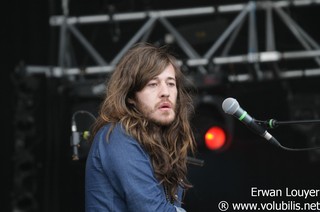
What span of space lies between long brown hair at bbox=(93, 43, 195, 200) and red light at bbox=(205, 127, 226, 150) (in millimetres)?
1568

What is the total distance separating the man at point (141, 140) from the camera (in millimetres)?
2533

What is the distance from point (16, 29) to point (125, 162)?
2.96 m

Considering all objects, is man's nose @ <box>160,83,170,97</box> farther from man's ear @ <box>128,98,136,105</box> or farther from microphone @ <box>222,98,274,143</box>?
microphone @ <box>222,98,274,143</box>

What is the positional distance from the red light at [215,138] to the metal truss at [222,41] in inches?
15.7

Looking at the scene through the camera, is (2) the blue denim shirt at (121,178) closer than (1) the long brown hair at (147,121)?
Yes

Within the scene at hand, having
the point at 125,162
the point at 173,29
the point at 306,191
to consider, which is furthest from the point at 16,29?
the point at 125,162

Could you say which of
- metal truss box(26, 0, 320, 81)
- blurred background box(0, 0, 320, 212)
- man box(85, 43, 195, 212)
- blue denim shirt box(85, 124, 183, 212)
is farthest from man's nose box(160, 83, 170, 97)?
metal truss box(26, 0, 320, 81)

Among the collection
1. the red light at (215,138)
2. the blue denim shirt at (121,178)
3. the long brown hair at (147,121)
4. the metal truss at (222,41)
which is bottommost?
the blue denim shirt at (121,178)

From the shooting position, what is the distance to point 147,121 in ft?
8.95

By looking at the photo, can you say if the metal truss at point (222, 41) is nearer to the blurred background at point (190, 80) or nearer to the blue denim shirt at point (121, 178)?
the blurred background at point (190, 80)

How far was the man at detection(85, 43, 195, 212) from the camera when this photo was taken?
2.53 metres

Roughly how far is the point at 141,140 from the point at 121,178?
19 centimetres

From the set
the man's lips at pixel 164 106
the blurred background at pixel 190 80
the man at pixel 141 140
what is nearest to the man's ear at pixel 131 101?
the man at pixel 141 140

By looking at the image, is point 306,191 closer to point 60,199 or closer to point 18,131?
point 60,199
